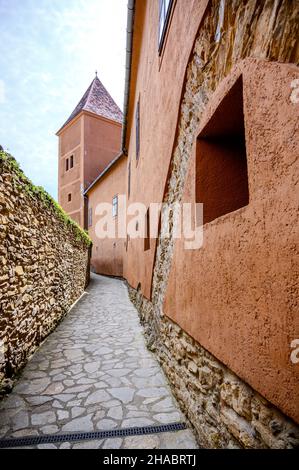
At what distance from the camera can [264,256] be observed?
1.45 meters

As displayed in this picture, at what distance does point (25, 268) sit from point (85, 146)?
62.1ft

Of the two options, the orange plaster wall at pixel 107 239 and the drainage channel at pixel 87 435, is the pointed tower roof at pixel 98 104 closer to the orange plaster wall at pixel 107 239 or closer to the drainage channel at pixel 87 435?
the orange plaster wall at pixel 107 239

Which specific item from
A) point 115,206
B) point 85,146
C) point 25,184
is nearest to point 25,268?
point 25,184

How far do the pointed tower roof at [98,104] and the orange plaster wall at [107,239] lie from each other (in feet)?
22.6

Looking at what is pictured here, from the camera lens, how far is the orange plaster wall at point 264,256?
1.25 m

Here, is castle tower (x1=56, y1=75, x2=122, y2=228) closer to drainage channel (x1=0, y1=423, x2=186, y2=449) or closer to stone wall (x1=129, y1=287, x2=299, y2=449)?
stone wall (x1=129, y1=287, x2=299, y2=449)

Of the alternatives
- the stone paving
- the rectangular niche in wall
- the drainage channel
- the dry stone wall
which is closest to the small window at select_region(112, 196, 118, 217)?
the stone paving

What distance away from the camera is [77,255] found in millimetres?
9469

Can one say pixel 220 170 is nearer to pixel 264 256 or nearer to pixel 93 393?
pixel 264 256

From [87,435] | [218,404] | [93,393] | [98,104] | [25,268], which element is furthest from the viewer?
[98,104]

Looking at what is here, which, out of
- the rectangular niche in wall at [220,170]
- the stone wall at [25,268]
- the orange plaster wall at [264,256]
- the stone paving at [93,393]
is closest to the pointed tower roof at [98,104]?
the stone wall at [25,268]

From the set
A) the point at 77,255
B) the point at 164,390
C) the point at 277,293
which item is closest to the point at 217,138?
the point at 277,293

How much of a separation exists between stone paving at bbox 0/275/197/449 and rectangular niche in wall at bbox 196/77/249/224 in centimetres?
217
